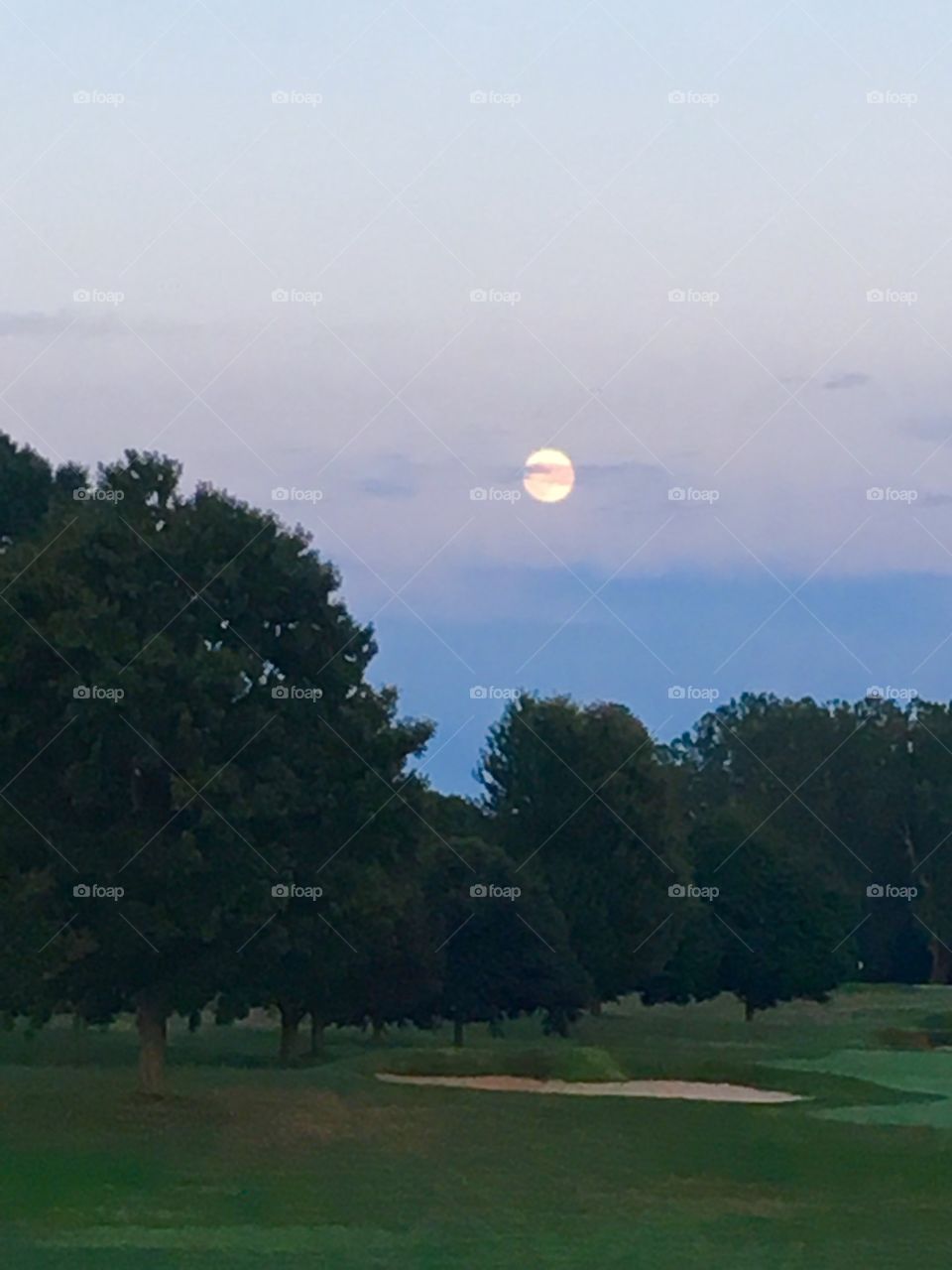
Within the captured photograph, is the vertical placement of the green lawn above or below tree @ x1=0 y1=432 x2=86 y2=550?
below

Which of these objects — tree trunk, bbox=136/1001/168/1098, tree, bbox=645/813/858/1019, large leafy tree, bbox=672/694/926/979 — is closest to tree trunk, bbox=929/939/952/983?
large leafy tree, bbox=672/694/926/979

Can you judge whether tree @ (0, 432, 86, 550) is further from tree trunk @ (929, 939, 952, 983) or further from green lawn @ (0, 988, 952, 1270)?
tree trunk @ (929, 939, 952, 983)

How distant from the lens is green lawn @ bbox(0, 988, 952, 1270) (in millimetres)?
19312

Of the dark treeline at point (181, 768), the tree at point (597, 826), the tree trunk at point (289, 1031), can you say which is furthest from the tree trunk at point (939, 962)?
the dark treeline at point (181, 768)

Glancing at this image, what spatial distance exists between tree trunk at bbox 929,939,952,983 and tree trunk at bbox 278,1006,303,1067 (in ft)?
220

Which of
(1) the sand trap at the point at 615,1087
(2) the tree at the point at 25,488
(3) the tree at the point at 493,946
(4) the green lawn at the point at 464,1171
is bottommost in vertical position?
(4) the green lawn at the point at 464,1171

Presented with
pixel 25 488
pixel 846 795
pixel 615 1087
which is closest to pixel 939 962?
pixel 846 795

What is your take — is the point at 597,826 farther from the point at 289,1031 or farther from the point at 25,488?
the point at 25,488

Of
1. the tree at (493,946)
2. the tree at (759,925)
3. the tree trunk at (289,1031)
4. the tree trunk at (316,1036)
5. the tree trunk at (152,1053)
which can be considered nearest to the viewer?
the tree trunk at (152,1053)

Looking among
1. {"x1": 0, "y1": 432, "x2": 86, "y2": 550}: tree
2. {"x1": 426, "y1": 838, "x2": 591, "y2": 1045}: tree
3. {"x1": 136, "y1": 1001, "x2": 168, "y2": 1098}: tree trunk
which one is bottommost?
{"x1": 136, "y1": 1001, "x2": 168, "y2": 1098}: tree trunk

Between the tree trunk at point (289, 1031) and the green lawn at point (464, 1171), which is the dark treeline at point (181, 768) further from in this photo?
the tree trunk at point (289, 1031)

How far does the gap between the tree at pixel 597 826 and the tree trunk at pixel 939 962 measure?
44.8 metres

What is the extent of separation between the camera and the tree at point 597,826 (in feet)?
239

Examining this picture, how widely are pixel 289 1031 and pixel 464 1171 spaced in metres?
30.8
